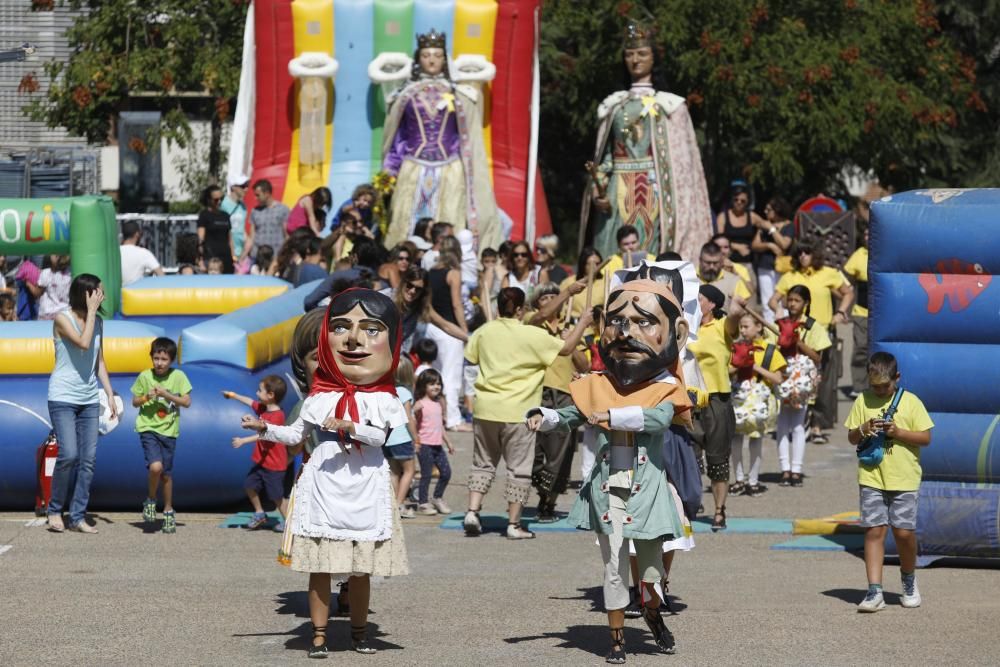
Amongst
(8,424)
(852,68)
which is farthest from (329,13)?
(8,424)

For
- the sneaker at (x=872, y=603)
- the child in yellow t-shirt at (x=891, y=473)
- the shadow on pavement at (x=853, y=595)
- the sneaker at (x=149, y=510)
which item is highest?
the child in yellow t-shirt at (x=891, y=473)

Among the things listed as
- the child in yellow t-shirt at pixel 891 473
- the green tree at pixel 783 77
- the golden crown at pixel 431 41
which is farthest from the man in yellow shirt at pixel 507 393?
the green tree at pixel 783 77

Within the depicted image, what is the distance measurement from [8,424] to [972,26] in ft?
74.3

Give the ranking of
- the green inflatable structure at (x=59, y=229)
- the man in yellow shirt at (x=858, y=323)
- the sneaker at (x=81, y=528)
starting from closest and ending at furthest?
1. the sneaker at (x=81, y=528)
2. the green inflatable structure at (x=59, y=229)
3. the man in yellow shirt at (x=858, y=323)

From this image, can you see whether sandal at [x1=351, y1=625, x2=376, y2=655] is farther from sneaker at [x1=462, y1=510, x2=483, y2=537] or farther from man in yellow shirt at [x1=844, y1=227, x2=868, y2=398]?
man in yellow shirt at [x1=844, y1=227, x2=868, y2=398]

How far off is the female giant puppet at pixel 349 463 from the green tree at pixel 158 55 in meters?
16.7

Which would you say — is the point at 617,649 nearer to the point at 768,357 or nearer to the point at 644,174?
the point at 768,357

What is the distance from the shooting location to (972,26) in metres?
30.2

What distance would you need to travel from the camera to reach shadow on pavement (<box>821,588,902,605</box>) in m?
8.84

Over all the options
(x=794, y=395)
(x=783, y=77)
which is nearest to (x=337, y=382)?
(x=794, y=395)

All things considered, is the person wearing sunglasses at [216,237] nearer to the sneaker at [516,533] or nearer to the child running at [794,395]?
the child running at [794,395]

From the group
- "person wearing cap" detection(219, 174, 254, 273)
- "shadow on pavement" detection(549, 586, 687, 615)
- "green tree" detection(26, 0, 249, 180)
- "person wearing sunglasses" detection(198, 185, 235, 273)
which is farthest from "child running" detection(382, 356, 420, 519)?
"green tree" detection(26, 0, 249, 180)

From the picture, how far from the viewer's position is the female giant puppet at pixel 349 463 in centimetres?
749

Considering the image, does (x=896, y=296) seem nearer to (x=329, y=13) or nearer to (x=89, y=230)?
(x=89, y=230)
